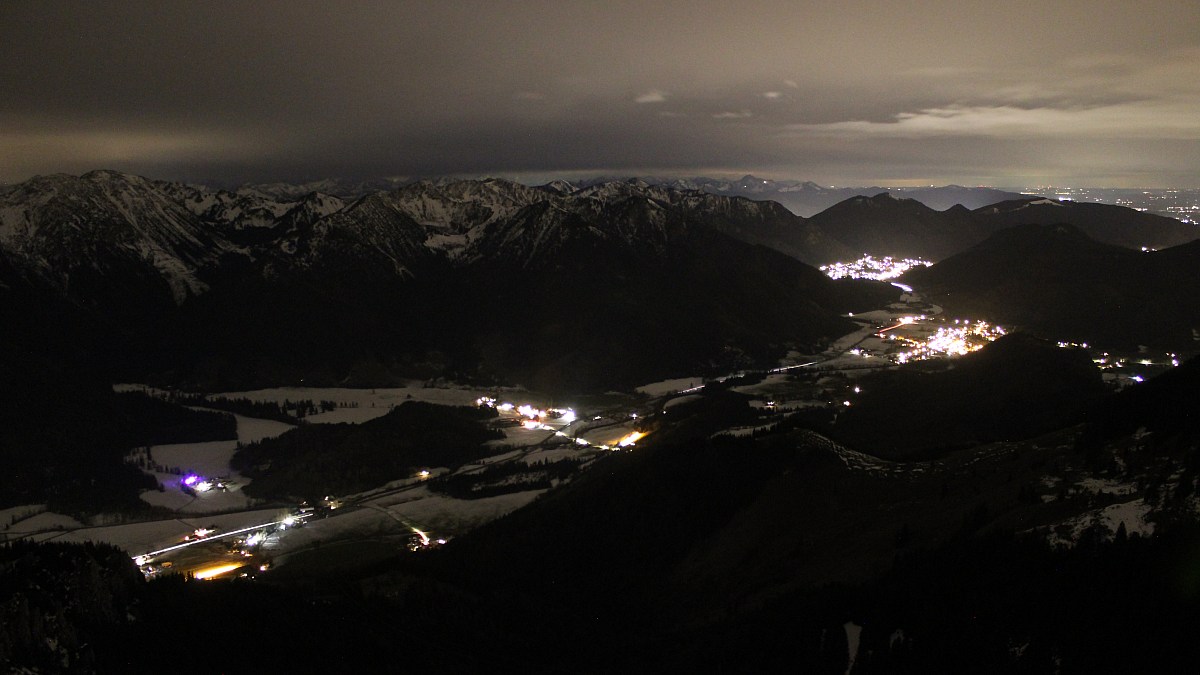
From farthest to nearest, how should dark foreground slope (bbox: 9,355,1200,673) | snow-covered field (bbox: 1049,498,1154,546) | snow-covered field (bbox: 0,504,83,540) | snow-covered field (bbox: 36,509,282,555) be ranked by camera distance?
snow-covered field (bbox: 0,504,83,540)
snow-covered field (bbox: 36,509,282,555)
snow-covered field (bbox: 1049,498,1154,546)
dark foreground slope (bbox: 9,355,1200,673)

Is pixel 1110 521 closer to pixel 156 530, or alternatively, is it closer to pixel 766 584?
pixel 766 584

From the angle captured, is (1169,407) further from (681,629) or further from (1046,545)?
(681,629)

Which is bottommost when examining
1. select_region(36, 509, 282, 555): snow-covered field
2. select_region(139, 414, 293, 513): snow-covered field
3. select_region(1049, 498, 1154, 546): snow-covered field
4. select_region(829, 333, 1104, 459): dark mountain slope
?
select_region(139, 414, 293, 513): snow-covered field

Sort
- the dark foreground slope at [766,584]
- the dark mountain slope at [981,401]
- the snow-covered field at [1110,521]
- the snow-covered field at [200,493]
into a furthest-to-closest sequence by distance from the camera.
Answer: the snow-covered field at [200,493]
the dark mountain slope at [981,401]
the snow-covered field at [1110,521]
the dark foreground slope at [766,584]

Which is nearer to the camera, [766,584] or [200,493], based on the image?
[766,584]

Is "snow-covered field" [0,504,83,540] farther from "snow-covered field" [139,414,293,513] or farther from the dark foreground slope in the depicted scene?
the dark foreground slope

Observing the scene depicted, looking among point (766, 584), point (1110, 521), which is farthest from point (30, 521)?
point (1110, 521)

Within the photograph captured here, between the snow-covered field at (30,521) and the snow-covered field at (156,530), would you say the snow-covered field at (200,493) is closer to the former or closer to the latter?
the snow-covered field at (156,530)

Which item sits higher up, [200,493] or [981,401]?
[981,401]

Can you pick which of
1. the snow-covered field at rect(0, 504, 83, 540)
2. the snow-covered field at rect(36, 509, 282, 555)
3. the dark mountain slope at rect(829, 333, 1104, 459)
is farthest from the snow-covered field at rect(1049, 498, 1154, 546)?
the snow-covered field at rect(0, 504, 83, 540)

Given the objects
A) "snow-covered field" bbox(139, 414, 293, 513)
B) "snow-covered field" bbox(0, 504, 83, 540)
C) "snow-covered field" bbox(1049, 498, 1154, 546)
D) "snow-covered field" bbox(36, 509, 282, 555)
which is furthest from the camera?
"snow-covered field" bbox(139, 414, 293, 513)

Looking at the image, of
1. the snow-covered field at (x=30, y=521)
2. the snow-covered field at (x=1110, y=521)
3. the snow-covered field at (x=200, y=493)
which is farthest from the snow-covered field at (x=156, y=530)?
the snow-covered field at (x=1110, y=521)

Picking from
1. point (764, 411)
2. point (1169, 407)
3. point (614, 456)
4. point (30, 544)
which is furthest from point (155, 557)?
point (1169, 407)
